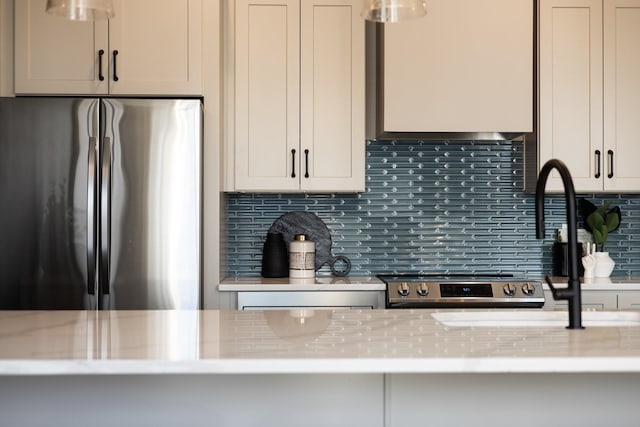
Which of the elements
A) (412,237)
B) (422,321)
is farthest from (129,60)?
(422,321)

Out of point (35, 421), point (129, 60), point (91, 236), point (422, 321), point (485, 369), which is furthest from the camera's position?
point (129, 60)

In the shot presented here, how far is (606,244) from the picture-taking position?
4.32 metres

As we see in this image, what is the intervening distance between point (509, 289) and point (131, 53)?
2.20m

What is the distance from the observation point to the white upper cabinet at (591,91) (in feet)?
12.9

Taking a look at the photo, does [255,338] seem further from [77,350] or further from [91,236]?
[91,236]

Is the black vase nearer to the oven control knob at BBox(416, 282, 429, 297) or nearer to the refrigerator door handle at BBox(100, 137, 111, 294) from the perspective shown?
the oven control knob at BBox(416, 282, 429, 297)

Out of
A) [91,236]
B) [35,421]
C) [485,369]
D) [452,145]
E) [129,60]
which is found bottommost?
[35,421]

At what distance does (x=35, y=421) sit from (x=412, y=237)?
9.10 ft

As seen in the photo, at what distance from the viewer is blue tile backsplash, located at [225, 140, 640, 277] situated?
422 cm

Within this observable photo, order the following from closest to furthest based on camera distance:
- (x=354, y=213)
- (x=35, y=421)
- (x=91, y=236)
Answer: (x=35, y=421) < (x=91, y=236) < (x=354, y=213)

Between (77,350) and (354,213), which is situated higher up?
(354,213)

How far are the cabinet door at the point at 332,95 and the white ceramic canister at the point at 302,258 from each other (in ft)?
0.99

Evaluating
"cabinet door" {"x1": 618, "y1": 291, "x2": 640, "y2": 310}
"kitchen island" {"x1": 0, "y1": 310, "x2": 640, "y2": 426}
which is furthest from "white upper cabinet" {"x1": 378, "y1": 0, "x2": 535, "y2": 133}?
"kitchen island" {"x1": 0, "y1": 310, "x2": 640, "y2": 426}

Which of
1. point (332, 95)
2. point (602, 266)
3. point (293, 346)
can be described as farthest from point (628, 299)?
point (293, 346)
